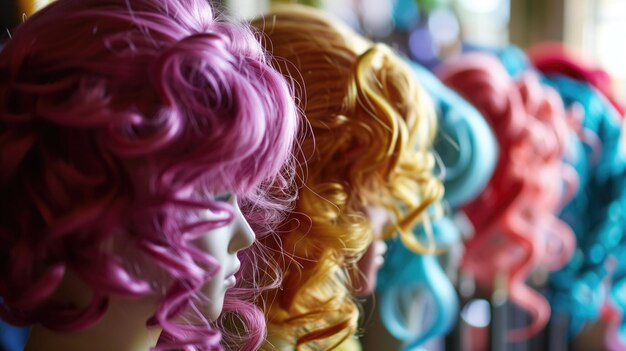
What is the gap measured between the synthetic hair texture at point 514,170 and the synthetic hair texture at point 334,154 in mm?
203

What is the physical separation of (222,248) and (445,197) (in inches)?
14.5

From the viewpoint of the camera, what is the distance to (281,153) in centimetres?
55

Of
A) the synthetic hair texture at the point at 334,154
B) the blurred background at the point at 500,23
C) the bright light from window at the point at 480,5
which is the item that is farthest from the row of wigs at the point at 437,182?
the bright light from window at the point at 480,5

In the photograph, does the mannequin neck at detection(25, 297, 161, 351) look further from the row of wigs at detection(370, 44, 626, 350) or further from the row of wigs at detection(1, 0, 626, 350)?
the row of wigs at detection(370, 44, 626, 350)

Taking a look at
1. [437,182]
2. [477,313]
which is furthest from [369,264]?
[477,313]

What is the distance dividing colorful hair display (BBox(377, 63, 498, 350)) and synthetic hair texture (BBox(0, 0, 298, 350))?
13.2 inches

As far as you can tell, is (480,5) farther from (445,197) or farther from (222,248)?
(222,248)

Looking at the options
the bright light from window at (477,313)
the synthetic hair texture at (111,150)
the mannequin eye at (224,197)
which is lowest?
the bright light from window at (477,313)

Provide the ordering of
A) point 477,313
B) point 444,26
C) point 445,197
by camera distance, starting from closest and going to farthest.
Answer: point 445,197
point 477,313
point 444,26

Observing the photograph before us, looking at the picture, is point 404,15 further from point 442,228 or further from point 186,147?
point 186,147

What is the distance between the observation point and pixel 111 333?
1.74 ft

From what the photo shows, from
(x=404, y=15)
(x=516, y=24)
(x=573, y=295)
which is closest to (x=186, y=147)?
(x=573, y=295)

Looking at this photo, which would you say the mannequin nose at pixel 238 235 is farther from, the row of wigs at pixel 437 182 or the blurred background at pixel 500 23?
the blurred background at pixel 500 23

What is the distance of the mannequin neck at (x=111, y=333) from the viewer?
1.71 ft
